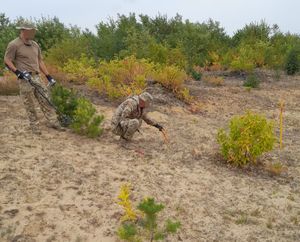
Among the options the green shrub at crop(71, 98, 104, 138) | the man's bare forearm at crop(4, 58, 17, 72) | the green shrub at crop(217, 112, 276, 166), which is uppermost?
the man's bare forearm at crop(4, 58, 17, 72)

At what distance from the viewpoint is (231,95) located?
33.6ft

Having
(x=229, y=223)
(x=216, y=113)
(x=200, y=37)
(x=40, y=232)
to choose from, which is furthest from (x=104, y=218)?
(x=200, y=37)

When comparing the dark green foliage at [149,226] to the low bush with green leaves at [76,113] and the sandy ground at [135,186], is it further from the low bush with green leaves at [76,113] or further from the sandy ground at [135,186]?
the low bush with green leaves at [76,113]

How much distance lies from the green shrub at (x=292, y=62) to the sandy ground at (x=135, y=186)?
678 centimetres

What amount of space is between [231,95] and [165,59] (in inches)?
92.3

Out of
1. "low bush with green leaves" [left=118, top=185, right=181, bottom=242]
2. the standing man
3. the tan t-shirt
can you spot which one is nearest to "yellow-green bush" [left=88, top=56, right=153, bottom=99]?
→ the standing man

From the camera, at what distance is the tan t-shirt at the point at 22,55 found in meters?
5.73

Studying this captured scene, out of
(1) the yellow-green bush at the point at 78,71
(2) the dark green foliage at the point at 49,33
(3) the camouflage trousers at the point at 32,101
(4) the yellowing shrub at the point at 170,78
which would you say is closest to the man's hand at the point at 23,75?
(3) the camouflage trousers at the point at 32,101

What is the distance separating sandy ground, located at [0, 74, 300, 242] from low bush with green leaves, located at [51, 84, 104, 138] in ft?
0.54

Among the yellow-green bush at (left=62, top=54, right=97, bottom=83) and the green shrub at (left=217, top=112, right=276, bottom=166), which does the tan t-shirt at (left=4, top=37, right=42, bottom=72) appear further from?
the yellow-green bush at (left=62, top=54, right=97, bottom=83)

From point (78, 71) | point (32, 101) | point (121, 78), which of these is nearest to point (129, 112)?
point (32, 101)

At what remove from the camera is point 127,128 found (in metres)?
6.11

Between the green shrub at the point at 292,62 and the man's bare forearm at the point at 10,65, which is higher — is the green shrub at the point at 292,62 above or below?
below

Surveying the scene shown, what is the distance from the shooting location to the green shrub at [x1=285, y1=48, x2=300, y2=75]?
13.5 meters
